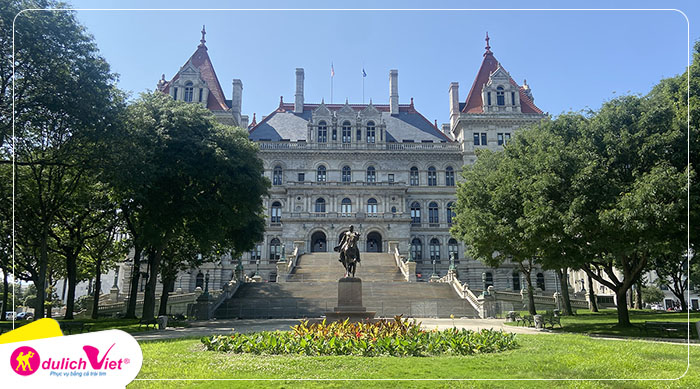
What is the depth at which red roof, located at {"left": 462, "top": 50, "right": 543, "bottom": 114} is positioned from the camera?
58125 millimetres

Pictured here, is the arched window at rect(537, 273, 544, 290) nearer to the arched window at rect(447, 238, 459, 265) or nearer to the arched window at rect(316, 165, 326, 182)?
the arched window at rect(447, 238, 459, 265)

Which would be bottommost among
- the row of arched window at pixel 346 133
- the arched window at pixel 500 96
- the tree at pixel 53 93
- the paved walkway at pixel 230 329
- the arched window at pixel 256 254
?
the paved walkway at pixel 230 329

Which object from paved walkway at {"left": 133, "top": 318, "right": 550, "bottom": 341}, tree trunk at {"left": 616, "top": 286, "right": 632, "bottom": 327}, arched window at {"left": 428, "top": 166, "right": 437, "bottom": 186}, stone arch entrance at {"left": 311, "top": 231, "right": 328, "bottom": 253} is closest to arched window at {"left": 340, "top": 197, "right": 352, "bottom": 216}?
stone arch entrance at {"left": 311, "top": 231, "right": 328, "bottom": 253}

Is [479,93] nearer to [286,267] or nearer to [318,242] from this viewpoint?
[318,242]

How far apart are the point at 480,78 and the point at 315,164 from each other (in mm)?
23631

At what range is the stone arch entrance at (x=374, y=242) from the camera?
2145 inches

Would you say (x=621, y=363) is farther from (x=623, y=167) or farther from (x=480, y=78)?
(x=480, y=78)

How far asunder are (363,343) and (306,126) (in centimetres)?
5163

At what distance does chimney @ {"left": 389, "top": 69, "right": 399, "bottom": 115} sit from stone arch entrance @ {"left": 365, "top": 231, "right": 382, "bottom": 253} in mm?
18355

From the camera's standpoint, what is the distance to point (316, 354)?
11.8 m

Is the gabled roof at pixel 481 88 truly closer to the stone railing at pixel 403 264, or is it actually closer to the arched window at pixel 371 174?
the arched window at pixel 371 174

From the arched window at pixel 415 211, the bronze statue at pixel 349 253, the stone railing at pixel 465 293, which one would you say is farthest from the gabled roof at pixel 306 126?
the bronze statue at pixel 349 253

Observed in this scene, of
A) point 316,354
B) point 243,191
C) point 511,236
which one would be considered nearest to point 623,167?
point 511,236

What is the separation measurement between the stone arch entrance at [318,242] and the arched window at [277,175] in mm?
7242
